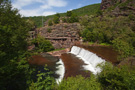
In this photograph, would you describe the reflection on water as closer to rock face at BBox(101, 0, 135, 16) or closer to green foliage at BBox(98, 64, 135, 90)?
green foliage at BBox(98, 64, 135, 90)

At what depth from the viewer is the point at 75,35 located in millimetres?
36094

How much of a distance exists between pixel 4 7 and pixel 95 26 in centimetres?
3064

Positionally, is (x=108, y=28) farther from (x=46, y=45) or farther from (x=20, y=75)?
(x=20, y=75)

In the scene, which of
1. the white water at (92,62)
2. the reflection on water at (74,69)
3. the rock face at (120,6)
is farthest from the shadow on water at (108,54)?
the rock face at (120,6)

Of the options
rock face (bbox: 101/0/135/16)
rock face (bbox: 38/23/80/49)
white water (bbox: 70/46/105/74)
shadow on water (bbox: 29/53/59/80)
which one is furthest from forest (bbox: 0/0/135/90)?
rock face (bbox: 101/0/135/16)

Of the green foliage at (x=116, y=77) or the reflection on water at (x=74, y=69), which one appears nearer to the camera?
the green foliage at (x=116, y=77)

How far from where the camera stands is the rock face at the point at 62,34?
33.7 m

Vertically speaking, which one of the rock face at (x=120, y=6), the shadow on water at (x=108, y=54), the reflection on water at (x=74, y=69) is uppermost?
the rock face at (x=120, y=6)

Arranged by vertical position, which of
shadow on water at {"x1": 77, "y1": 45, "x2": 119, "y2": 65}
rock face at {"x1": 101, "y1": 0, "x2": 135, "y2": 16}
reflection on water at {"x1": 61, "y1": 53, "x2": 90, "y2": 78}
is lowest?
reflection on water at {"x1": 61, "y1": 53, "x2": 90, "y2": 78}

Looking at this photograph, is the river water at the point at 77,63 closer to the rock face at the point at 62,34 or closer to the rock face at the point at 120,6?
the rock face at the point at 62,34

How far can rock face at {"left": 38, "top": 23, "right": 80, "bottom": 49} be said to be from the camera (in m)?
33.7

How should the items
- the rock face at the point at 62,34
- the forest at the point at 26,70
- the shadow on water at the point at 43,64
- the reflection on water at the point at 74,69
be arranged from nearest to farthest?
the forest at the point at 26,70 < the reflection on water at the point at 74,69 < the shadow on water at the point at 43,64 < the rock face at the point at 62,34

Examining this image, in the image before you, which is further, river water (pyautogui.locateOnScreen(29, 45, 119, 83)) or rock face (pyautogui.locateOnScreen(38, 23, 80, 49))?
rock face (pyautogui.locateOnScreen(38, 23, 80, 49))

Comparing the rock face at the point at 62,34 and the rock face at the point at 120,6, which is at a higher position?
the rock face at the point at 120,6
